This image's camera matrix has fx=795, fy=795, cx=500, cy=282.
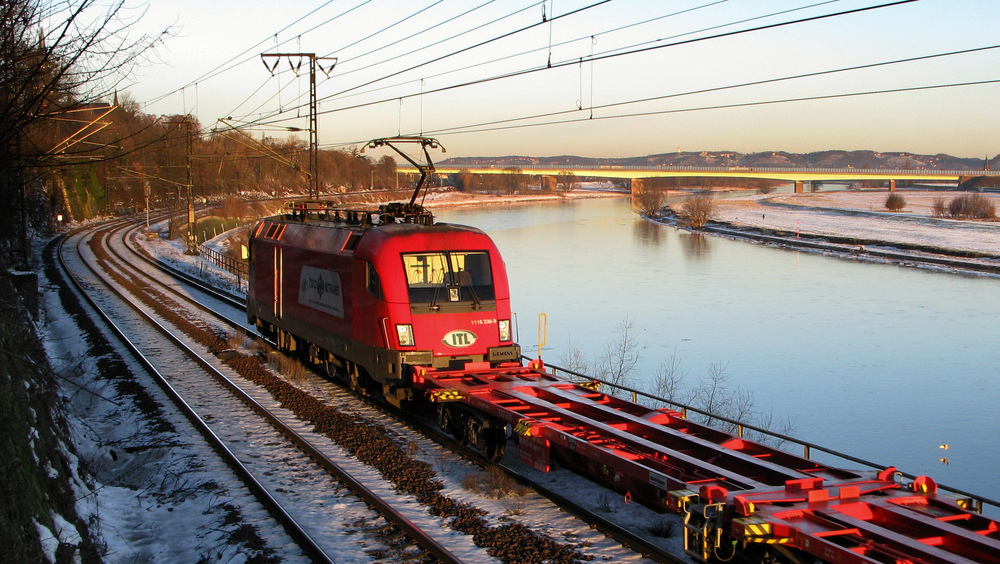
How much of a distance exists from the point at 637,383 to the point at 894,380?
588 centimetres

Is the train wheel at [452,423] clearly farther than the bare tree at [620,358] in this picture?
No

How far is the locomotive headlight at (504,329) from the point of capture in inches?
495

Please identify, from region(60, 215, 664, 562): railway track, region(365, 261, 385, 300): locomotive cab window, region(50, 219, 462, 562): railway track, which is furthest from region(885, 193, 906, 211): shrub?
region(365, 261, 385, 300): locomotive cab window

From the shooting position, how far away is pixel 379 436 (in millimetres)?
11820

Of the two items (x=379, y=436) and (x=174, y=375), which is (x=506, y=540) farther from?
(x=174, y=375)

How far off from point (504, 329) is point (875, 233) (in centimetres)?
5610

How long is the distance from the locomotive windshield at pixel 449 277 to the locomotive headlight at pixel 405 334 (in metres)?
0.42

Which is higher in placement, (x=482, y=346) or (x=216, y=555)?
(x=482, y=346)

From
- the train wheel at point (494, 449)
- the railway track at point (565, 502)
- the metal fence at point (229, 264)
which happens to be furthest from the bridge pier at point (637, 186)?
the train wheel at point (494, 449)

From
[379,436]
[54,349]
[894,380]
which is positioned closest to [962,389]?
[894,380]

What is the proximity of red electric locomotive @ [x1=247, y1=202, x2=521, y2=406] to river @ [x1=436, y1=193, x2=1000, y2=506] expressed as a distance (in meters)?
6.47

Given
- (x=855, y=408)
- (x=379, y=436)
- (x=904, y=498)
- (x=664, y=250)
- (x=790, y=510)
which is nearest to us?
(x=790, y=510)

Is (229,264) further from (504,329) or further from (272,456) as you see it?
(272,456)

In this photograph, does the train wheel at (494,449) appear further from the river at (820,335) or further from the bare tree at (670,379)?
the bare tree at (670,379)
